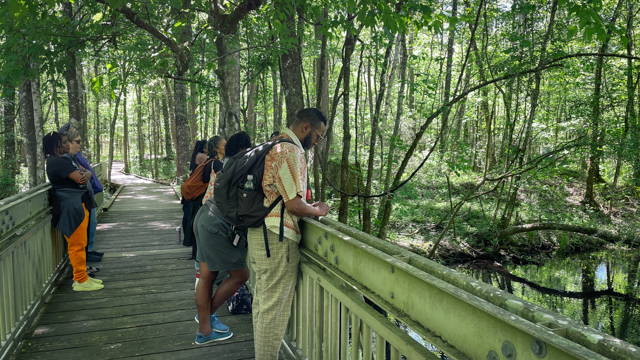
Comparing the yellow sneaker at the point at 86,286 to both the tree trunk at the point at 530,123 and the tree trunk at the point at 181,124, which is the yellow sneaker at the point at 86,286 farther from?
the tree trunk at the point at 181,124

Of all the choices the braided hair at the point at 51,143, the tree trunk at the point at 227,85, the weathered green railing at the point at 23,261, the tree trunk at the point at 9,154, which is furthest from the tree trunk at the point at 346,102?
the tree trunk at the point at 9,154

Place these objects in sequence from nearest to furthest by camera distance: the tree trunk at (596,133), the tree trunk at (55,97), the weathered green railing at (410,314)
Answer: the weathered green railing at (410,314)
the tree trunk at (55,97)
the tree trunk at (596,133)

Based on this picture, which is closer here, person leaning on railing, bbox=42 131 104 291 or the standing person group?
the standing person group

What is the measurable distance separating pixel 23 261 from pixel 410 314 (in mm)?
3521

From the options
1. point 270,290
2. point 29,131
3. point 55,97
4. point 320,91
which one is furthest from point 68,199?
point 29,131

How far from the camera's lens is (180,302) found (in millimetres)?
4410

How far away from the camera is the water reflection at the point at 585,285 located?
836 cm

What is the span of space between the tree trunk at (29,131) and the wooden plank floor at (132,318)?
5.17m

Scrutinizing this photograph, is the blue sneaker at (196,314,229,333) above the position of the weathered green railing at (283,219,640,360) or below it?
below

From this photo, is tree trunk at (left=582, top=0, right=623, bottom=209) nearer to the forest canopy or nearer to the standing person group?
the forest canopy

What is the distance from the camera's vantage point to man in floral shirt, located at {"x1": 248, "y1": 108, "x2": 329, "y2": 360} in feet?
8.11

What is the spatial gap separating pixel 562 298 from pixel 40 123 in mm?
13039

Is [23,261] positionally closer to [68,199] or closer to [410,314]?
[68,199]

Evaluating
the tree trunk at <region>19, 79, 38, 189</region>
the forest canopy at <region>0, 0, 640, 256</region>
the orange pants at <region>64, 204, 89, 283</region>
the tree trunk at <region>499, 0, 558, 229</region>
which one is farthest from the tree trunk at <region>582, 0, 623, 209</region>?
the tree trunk at <region>19, 79, 38, 189</region>
